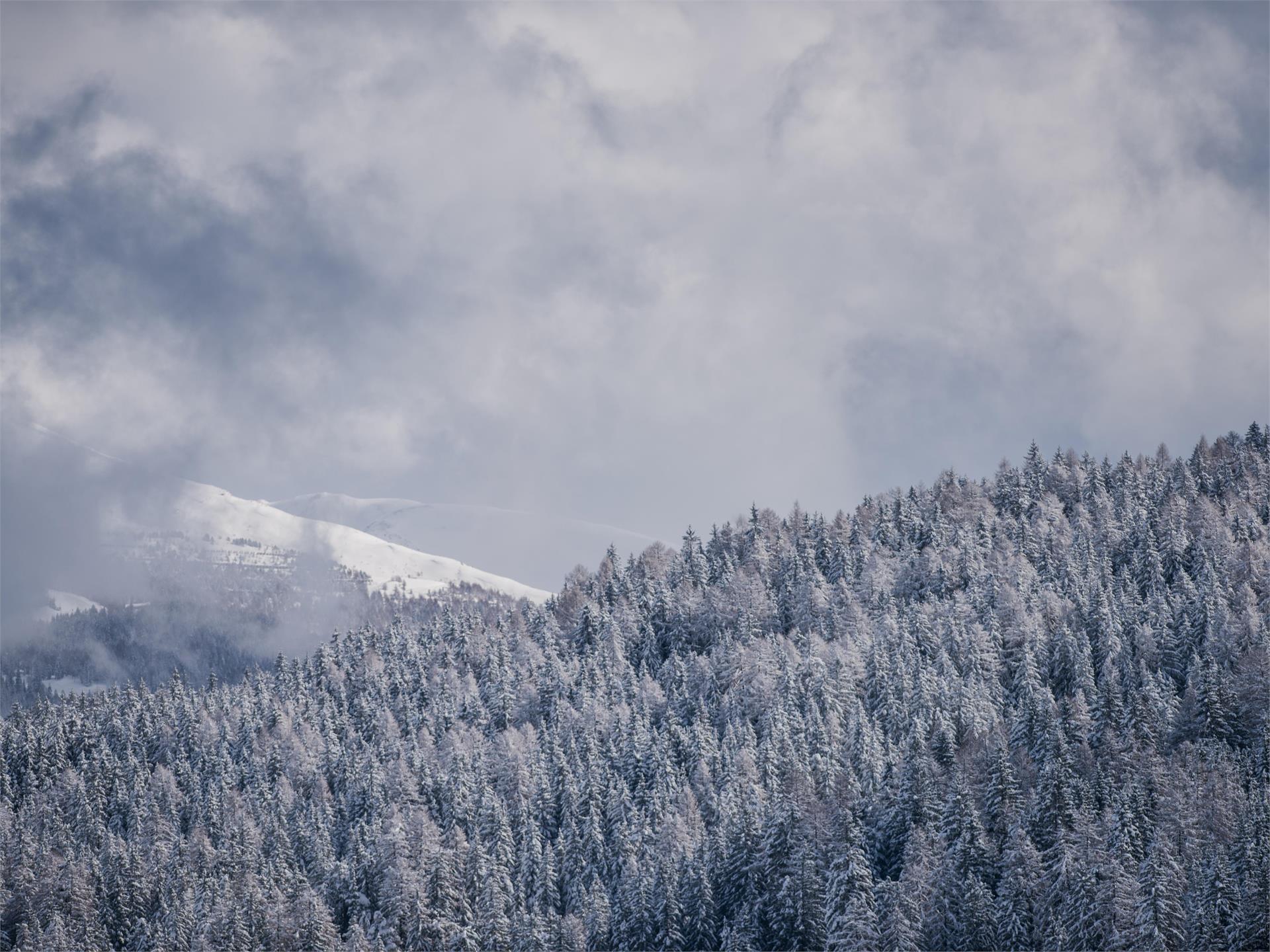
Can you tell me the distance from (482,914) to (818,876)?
27.5 m

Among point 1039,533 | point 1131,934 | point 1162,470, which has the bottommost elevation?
point 1131,934

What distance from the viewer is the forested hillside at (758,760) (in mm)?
82812

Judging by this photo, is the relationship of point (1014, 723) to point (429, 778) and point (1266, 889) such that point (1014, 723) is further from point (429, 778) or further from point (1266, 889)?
point (429, 778)

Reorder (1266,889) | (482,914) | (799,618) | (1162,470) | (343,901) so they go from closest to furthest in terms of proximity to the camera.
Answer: (1266,889) → (482,914) → (343,901) → (799,618) → (1162,470)

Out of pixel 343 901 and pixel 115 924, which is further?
pixel 115 924

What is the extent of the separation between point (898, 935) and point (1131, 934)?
1409cm

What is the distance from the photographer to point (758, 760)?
10900 cm

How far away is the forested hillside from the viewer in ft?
272

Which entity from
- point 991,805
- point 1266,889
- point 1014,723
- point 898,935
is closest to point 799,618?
point 1014,723

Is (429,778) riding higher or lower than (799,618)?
lower

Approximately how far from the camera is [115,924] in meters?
112

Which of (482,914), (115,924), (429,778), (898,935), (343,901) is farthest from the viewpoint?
(429,778)

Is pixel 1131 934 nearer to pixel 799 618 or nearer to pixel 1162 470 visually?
pixel 799 618

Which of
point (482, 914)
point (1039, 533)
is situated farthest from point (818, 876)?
point (1039, 533)
